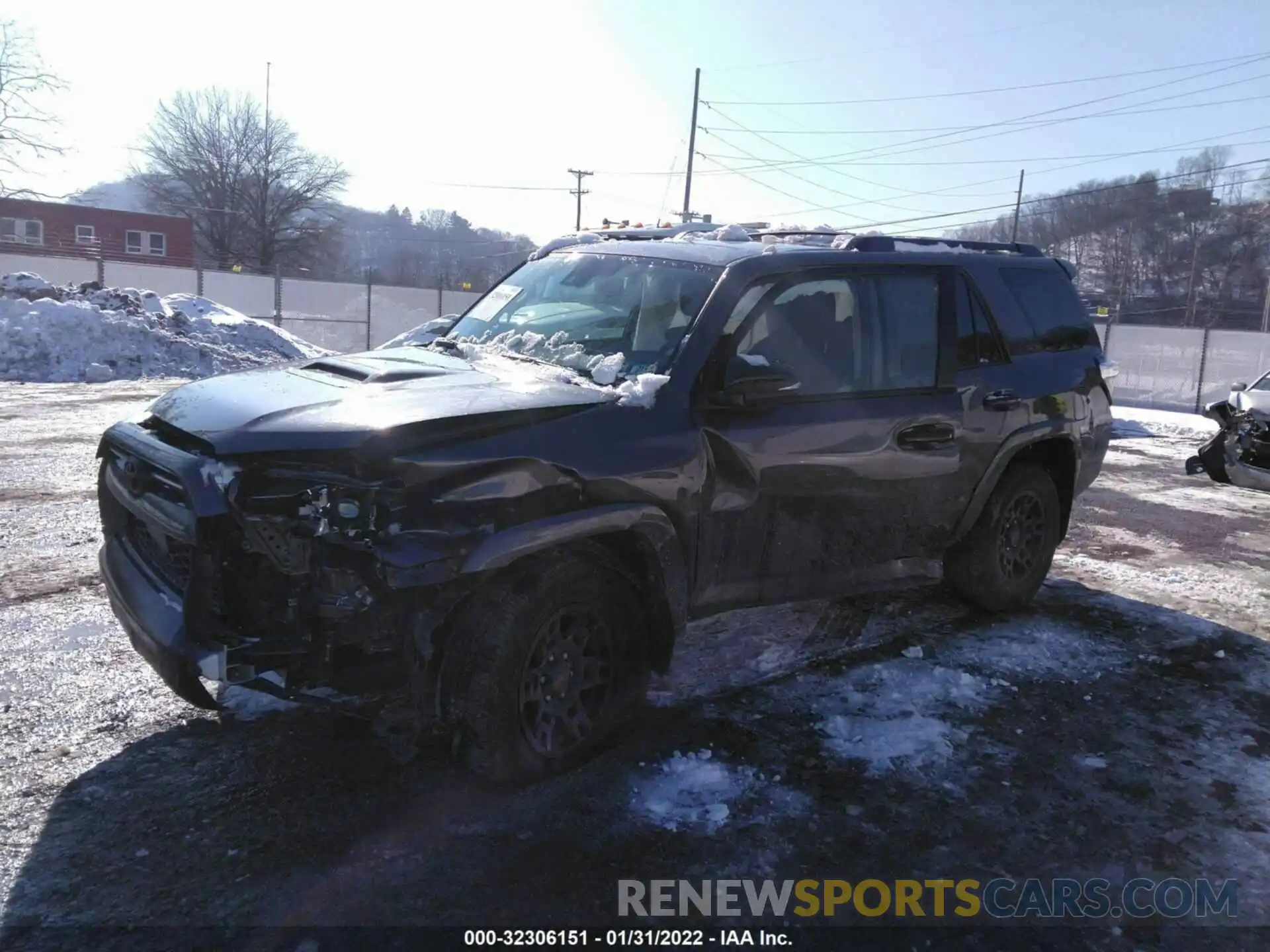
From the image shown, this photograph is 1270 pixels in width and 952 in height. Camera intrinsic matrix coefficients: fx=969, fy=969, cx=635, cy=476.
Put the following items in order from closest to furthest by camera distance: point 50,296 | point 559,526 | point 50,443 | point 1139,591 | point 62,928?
point 62,928, point 559,526, point 1139,591, point 50,443, point 50,296

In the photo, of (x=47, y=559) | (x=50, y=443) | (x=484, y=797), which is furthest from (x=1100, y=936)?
(x=50, y=443)

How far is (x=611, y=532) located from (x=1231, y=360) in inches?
915

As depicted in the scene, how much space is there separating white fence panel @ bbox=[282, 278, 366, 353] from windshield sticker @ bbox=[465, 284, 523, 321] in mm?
19660

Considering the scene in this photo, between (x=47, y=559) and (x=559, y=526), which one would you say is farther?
(x=47, y=559)

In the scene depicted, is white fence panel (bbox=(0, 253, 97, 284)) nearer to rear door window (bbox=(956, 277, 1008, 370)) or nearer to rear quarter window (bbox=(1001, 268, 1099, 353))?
rear quarter window (bbox=(1001, 268, 1099, 353))

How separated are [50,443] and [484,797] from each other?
838cm

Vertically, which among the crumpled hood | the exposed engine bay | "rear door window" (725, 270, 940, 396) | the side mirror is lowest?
the exposed engine bay

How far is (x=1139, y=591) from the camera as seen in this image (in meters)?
6.38

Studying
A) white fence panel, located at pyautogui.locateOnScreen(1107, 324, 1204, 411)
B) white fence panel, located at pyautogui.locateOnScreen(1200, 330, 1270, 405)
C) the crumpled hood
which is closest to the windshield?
the crumpled hood

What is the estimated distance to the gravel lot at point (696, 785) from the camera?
2896 millimetres

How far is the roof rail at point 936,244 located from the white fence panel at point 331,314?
19966 millimetres

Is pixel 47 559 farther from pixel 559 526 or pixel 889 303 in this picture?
pixel 889 303

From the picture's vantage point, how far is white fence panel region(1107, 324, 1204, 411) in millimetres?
22578

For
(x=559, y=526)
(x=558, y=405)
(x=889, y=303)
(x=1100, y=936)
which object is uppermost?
(x=889, y=303)
